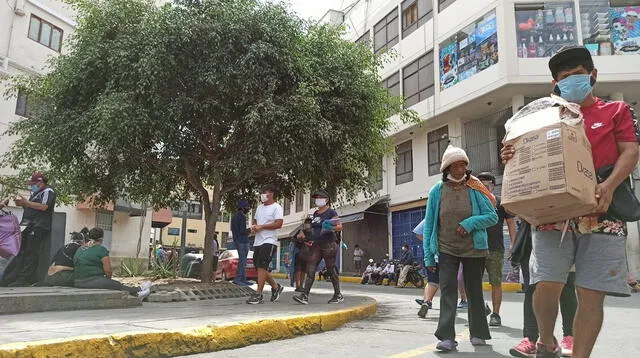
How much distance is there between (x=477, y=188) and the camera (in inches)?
181

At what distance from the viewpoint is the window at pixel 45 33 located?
19405mm

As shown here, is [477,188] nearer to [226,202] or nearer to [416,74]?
[226,202]

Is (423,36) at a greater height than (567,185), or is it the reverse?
(423,36)

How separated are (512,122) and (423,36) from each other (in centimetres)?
2049

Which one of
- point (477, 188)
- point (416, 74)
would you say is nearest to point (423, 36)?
point (416, 74)

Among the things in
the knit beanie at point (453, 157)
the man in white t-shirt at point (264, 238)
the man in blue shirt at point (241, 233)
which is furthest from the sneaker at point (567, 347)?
the man in blue shirt at point (241, 233)

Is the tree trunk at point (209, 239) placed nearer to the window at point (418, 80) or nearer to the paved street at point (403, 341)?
the paved street at point (403, 341)

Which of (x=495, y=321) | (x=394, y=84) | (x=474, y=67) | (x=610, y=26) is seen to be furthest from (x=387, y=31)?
(x=495, y=321)

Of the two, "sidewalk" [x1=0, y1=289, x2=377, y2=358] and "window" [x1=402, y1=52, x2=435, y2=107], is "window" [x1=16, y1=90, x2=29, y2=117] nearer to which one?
"window" [x1=402, y1=52, x2=435, y2=107]

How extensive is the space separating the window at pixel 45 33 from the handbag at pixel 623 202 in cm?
2132

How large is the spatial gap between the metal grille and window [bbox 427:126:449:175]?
15.2 metres

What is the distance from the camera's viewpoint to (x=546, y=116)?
9.50ft

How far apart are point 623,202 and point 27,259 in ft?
25.7

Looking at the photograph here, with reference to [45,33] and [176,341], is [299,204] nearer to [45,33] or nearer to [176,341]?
[45,33]
